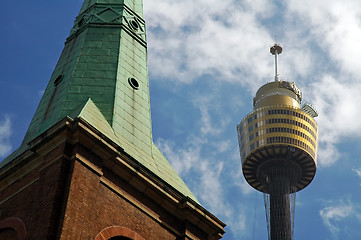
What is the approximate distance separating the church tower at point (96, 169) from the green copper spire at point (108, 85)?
74 mm

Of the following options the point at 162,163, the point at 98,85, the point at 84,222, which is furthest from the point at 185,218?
the point at 98,85

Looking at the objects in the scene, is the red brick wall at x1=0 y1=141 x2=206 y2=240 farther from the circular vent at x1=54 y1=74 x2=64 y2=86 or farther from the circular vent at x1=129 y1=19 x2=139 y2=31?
the circular vent at x1=129 y1=19 x2=139 y2=31

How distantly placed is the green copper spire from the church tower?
0.07 meters

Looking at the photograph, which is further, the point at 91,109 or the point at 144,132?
the point at 144,132

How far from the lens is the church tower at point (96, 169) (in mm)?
26734

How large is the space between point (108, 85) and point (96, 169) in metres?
7.83

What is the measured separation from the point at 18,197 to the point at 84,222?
14.3ft

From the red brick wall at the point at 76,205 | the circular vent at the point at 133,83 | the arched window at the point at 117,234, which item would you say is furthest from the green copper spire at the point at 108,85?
the arched window at the point at 117,234

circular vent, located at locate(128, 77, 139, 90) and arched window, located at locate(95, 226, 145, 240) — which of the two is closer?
arched window, located at locate(95, 226, 145, 240)

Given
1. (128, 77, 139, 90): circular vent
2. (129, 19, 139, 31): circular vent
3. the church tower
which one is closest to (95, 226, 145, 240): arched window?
the church tower

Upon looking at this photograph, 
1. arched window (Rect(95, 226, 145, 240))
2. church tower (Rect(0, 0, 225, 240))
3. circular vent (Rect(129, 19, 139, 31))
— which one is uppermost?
circular vent (Rect(129, 19, 139, 31))

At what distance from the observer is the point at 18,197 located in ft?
94.7

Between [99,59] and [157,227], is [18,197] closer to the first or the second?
[157,227]

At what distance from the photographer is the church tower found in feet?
87.7
